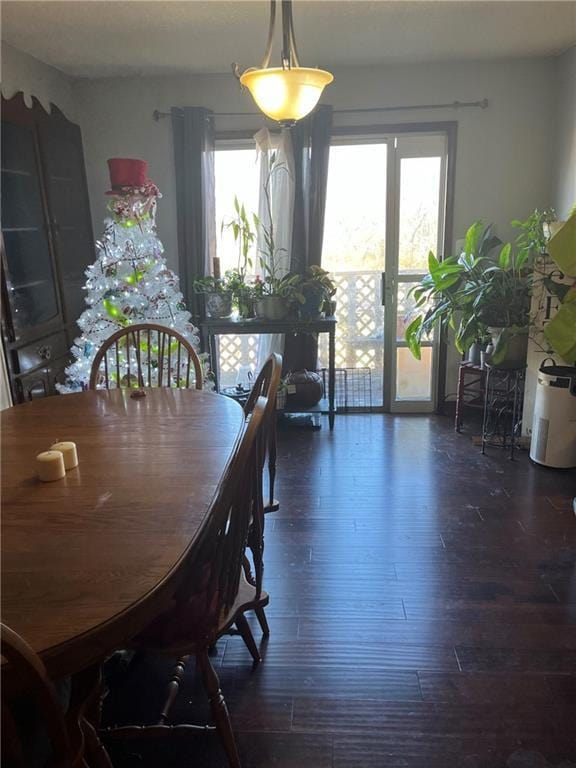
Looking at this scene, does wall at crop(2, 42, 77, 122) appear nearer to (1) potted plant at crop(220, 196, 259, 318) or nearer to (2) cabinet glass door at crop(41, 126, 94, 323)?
(2) cabinet glass door at crop(41, 126, 94, 323)

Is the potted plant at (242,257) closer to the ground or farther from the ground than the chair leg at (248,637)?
farther from the ground

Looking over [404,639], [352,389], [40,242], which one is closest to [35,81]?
[40,242]

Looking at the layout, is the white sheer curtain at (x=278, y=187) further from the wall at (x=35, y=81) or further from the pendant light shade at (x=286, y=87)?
the pendant light shade at (x=286, y=87)

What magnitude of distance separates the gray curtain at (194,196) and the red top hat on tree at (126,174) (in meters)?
0.53

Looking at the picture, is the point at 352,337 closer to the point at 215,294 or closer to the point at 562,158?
the point at 215,294

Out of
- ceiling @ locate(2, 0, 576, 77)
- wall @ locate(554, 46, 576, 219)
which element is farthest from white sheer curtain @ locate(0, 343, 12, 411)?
wall @ locate(554, 46, 576, 219)

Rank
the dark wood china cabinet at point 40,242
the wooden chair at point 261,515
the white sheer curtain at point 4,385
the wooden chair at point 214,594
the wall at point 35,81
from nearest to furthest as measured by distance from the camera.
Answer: the wooden chair at point 214,594 → the wooden chair at point 261,515 → the white sheer curtain at point 4,385 → the dark wood china cabinet at point 40,242 → the wall at point 35,81

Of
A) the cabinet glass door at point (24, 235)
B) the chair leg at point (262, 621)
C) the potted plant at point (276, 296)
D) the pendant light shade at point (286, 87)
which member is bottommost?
the chair leg at point (262, 621)

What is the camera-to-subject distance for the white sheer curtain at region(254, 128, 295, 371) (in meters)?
3.69

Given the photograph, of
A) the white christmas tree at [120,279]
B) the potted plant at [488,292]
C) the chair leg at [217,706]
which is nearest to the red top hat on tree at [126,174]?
the white christmas tree at [120,279]

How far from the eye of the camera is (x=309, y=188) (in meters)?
3.75

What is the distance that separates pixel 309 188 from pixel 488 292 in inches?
54.7

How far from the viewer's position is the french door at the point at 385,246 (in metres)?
3.80

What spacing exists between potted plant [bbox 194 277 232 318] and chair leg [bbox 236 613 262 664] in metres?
2.35
